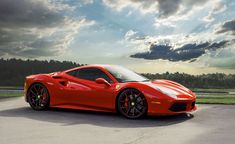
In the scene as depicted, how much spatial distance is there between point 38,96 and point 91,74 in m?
1.68

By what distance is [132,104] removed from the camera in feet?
27.5

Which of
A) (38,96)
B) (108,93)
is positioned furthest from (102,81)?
(38,96)

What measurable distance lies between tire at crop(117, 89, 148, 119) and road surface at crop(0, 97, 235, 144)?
190 millimetres

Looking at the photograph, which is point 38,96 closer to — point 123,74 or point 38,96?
point 38,96

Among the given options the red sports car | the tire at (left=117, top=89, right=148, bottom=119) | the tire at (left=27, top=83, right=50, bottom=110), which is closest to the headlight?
the red sports car

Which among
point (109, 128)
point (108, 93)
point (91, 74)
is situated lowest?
point (109, 128)

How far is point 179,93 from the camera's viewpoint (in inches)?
343

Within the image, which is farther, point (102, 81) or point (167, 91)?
point (102, 81)

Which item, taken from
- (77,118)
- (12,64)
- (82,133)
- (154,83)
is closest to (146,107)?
(154,83)

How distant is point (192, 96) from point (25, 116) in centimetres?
401

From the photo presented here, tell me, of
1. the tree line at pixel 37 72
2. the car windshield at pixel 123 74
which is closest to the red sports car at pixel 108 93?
the car windshield at pixel 123 74

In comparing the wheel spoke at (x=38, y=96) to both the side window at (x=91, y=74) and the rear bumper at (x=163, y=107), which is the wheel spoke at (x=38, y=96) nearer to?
the side window at (x=91, y=74)

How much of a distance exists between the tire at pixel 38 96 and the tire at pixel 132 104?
2236 mm

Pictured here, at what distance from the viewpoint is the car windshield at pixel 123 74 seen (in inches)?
A: 356
